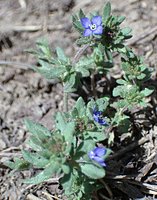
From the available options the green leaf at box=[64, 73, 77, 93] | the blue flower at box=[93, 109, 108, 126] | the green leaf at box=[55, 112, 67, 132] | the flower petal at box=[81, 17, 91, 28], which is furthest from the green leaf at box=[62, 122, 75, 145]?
the flower petal at box=[81, 17, 91, 28]

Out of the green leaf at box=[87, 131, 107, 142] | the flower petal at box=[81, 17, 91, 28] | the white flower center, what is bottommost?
the green leaf at box=[87, 131, 107, 142]

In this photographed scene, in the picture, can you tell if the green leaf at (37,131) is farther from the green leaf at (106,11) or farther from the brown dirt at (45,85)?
the green leaf at (106,11)

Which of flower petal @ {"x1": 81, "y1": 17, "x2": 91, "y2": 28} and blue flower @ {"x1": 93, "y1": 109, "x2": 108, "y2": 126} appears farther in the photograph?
flower petal @ {"x1": 81, "y1": 17, "x2": 91, "y2": 28}

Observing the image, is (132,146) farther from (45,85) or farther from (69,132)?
(45,85)

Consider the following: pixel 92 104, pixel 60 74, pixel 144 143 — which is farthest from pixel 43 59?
pixel 144 143

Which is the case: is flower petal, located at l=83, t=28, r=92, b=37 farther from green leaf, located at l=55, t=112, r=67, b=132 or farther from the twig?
the twig

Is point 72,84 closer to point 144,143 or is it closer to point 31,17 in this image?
point 144,143

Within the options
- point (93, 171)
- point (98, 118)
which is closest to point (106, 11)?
point (98, 118)
